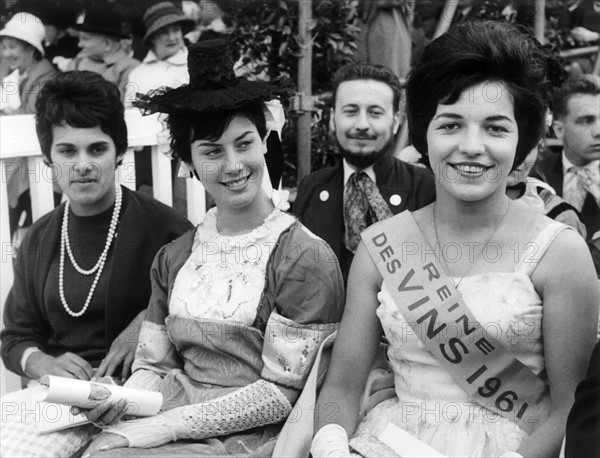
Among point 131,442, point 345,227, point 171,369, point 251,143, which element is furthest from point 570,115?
point 131,442

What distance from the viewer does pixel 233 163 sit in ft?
8.77

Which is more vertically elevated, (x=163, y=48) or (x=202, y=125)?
(x=163, y=48)

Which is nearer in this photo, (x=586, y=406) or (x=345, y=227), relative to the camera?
(x=586, y=406)

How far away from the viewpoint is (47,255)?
3.16 meters

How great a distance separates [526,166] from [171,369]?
4.99 feet

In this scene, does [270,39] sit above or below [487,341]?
above

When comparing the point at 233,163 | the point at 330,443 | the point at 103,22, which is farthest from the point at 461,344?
the point at 103,22

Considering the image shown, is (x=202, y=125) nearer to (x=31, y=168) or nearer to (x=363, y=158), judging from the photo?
(x=31, y=168)

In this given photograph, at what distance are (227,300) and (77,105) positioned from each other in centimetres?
106

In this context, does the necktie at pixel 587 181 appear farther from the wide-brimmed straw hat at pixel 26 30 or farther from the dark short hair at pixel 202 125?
the wide-brimmed straw hat at pixel 26 30

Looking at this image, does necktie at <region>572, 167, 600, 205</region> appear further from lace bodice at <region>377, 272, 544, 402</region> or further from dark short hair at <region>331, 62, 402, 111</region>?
lace bodice at <region>377, 272, 544, 402</region>

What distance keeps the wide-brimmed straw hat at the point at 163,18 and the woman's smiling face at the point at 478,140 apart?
146 inches

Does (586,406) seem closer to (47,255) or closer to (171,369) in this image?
(171,369)

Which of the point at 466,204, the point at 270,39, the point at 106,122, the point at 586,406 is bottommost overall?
the point at 586,406
